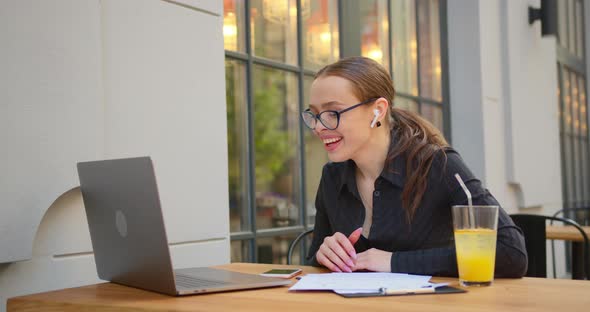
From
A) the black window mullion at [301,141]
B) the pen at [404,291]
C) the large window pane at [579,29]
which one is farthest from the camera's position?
the large window pane at [579,29]

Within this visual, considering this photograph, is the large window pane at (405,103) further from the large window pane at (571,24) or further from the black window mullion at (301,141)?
the large window pane at (571,24)

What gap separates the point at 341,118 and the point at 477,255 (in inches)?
24.4

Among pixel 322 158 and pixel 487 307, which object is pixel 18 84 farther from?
pixel 322 158

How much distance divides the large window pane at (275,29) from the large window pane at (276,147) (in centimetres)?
8

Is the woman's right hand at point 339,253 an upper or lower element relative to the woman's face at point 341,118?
lower

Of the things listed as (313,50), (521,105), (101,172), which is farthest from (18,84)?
(521,105)

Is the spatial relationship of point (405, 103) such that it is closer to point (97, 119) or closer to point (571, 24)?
point (97, 119)

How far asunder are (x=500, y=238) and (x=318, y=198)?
69 centimetres

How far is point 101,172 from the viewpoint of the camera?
1599 mm

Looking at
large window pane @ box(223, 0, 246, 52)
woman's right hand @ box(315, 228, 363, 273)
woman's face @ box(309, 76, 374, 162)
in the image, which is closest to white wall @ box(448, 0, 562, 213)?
large window pane @ box(223, 0, 246, 52)

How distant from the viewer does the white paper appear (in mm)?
1425

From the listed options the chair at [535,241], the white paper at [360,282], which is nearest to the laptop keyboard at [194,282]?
the white paper at [360,282]

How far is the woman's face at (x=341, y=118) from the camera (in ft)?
6.40

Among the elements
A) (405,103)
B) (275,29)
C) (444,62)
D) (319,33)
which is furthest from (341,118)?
(444,62)
